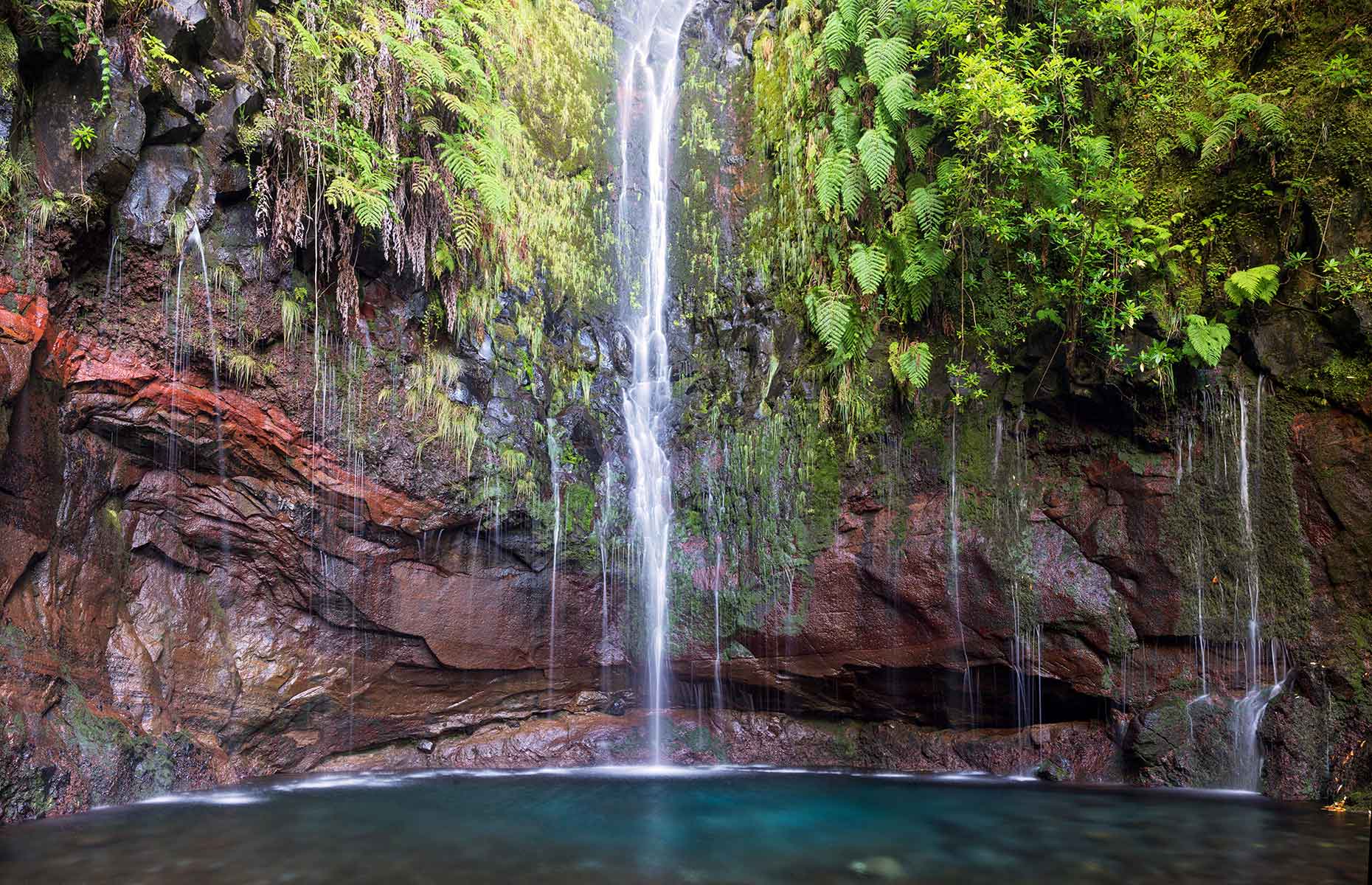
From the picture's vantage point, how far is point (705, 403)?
9.55 m

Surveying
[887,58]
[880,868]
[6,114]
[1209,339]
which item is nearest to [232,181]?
[6,114]

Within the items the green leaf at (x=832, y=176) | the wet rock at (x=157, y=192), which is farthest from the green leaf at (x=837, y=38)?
the wet rock at (x=157, y=192)

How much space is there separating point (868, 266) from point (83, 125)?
7.36 meters

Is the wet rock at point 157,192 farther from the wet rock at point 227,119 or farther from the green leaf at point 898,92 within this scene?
the green leaf at point 898,92

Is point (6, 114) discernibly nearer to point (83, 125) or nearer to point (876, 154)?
point (83, 125)

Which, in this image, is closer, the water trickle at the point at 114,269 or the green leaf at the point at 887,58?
the water trickle at the point at 114,269

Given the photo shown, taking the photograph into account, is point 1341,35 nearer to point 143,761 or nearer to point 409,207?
point 409,207

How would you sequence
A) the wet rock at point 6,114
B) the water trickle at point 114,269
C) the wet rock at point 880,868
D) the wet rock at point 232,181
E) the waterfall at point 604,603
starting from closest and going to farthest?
the wet rock at point 880,868 < the wet rock at point 6,114 < the water trickle at point 114,269 < the wet rock at point 232,181 < the waterfall at point 604,603

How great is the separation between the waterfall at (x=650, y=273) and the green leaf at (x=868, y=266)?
8.70 ft

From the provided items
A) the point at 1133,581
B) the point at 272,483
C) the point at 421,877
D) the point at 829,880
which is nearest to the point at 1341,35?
the point at 1133,581

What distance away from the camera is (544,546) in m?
8.71

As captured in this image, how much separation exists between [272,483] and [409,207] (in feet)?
10.3

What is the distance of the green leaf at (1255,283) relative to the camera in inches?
283

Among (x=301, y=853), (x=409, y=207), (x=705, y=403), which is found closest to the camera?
(x=301, y=853)
